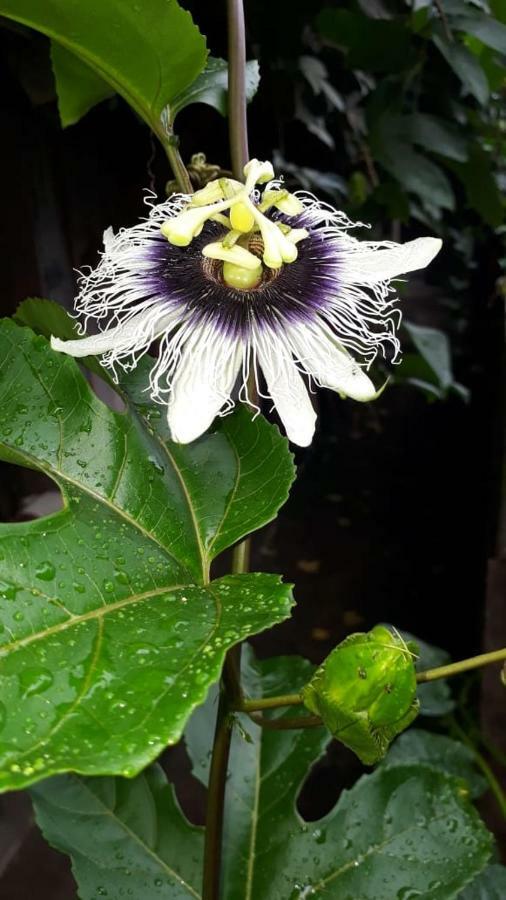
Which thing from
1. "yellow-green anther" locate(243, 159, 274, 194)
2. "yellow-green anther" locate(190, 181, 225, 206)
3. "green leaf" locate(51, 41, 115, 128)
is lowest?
"yellow-green anther" locate(190, 181, 225, 206)

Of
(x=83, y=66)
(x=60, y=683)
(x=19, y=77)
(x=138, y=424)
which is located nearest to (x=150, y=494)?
(x=138, y=424)

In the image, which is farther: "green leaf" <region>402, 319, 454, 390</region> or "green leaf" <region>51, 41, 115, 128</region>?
"green leaf" <region>402, 319, 454, 390</region>

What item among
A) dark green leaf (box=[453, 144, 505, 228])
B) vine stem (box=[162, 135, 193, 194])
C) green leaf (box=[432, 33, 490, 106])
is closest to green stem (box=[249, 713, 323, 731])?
vine stem (box=[162, 135, 193, 194])

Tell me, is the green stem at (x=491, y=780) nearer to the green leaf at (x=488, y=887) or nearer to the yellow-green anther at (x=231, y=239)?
the green leaf at (x=488, y=887)

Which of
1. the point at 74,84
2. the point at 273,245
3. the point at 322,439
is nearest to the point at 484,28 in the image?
the point at 74,84

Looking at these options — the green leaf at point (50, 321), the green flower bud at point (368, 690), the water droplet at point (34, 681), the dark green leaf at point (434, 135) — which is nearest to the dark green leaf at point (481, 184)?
the dark green leaf at point (434, 135)

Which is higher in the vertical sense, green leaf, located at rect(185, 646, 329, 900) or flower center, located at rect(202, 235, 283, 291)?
flower center, located at rect(202, 235, 283, 291)

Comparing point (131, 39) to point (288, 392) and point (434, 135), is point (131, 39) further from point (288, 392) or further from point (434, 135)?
point (434, 135)

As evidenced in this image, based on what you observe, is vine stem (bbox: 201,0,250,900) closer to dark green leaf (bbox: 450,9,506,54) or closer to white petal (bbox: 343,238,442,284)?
white petal (bbox: 343,238,442,284)
